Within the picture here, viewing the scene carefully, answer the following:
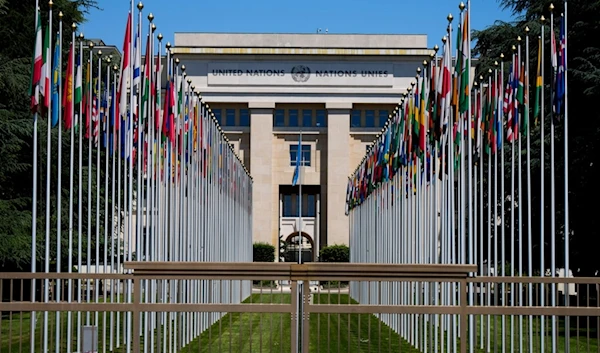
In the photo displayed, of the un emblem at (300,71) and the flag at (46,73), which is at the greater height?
the un emblem at (300,71)

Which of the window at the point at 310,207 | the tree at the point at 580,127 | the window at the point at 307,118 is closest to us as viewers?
the tree at the point at 580,127

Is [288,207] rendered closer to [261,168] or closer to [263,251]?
[261,168]

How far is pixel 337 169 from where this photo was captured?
9550 cm

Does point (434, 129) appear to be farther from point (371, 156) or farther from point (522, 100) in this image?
point (371, 156)

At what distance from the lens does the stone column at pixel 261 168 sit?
9344cm

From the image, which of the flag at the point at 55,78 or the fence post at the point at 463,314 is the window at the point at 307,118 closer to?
the flag at the point at 55,78

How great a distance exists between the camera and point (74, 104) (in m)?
26.6

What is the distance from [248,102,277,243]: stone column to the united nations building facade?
84mm

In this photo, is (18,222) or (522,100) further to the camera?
(18,222)

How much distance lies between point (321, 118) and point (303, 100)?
9.65 ft

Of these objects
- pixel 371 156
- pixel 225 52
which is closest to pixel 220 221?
pixel 371 156

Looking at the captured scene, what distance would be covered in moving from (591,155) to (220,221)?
1485 centimetres

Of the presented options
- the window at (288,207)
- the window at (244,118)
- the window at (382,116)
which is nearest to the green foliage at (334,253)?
the window at (288,207)

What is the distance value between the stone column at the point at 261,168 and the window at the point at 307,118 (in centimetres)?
362
